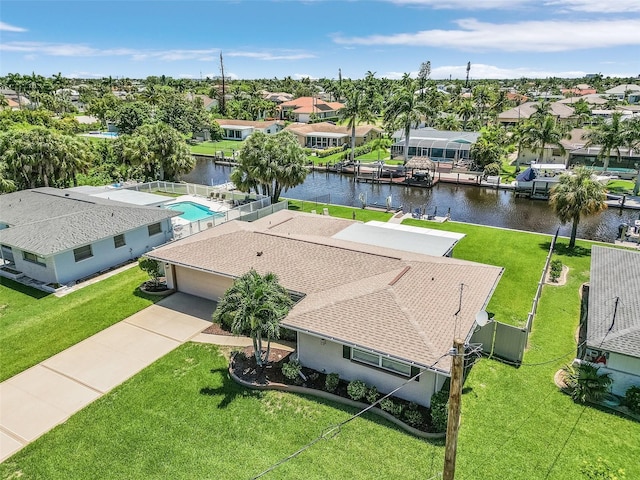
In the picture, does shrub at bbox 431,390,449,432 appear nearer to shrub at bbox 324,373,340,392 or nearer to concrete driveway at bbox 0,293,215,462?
shrub at bbox 324,373,340,392

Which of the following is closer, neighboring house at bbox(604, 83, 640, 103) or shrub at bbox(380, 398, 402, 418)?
shrub at bbox(380, 398, 402, 418)

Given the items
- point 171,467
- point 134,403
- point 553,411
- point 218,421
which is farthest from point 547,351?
point 134,403

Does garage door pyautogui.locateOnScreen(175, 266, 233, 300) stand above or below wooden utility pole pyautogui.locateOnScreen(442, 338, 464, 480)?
below

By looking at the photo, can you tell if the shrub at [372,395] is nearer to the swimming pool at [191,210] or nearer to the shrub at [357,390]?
the shrub at [357,390]

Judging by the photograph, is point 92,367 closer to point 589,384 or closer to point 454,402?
point 454,402

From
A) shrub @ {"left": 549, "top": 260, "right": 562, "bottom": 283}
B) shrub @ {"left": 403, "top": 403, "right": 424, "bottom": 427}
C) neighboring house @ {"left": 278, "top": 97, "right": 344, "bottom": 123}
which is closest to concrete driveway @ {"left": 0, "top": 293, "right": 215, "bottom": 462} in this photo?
shrub @ {"left": 403, "top": 403, "right": 424, "bottom": 427}

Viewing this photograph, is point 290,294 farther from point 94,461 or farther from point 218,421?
point 94,461
